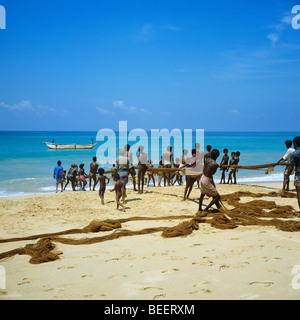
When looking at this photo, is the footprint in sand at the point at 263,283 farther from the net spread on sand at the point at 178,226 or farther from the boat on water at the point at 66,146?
the boat on water at the point at 66,146

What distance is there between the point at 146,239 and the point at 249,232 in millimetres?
1978

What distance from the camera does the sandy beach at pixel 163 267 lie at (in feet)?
10.7

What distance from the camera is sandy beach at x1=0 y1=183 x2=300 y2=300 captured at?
10.7 feet

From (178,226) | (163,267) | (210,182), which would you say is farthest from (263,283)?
(210,182)

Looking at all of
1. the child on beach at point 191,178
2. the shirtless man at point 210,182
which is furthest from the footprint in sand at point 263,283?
the child on beach at point 191,178

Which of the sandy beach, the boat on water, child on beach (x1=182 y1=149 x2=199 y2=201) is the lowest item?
the sandy beach

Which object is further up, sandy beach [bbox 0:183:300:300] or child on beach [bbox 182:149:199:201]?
child on beach [bbox 182:149:199:201]

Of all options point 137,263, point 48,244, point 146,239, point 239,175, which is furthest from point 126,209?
point 239,175

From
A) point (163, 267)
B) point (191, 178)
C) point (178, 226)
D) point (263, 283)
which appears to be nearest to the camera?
point (263, 283)

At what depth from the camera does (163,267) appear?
13.0 feet

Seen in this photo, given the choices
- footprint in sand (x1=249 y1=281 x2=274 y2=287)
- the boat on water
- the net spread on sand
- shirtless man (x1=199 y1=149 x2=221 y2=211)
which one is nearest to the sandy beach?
footprint in sand (x1=249 y1=281 x2=274 y2=287)

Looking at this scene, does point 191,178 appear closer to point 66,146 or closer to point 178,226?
point 178,226

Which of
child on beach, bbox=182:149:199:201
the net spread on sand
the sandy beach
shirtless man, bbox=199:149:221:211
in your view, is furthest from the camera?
child on beach, bbox=182:149:199:201

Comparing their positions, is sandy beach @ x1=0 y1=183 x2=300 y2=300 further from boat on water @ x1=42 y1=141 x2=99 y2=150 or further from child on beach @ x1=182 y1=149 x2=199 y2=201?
boat on water @ x1=42 y1=141 x2=99 y2=150
